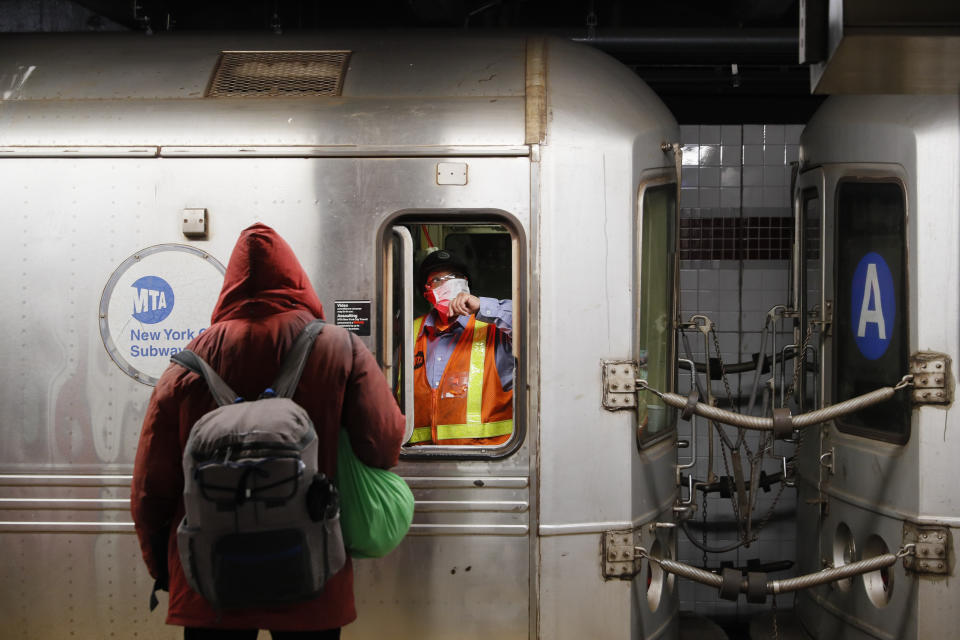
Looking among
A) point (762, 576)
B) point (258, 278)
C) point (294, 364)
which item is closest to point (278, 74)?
point (258, 278)

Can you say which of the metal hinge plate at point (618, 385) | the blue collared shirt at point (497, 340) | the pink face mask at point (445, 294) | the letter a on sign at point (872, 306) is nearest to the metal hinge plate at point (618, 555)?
the metal hinge plate at point (618, 385)

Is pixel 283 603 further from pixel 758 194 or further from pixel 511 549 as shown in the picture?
pixel 758 194

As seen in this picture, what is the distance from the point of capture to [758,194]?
562 cm

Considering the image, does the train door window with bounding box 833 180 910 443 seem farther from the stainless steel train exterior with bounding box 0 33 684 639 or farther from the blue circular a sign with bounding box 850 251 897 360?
the stainless steel train exterior with bounding box 0 33 684 639

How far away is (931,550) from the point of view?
11.9 feet

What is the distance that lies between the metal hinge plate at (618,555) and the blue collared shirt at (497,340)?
0.82 m

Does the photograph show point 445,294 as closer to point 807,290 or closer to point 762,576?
point 762,576

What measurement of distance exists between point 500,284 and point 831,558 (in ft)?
7.52

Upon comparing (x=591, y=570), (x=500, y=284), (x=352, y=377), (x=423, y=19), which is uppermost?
(x=423, y=19)

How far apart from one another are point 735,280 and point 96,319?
3.86m

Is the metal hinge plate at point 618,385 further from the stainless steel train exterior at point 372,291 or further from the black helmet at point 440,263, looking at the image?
the black helmet at point 440,263

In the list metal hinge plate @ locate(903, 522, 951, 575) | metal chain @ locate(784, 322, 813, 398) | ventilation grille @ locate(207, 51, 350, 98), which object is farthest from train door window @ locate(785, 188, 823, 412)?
ventilation grille @ locate(207, 51, 350, 98)

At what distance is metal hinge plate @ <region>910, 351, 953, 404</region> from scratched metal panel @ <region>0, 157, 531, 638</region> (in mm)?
1929

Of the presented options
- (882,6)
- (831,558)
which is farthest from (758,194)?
(882,6)
